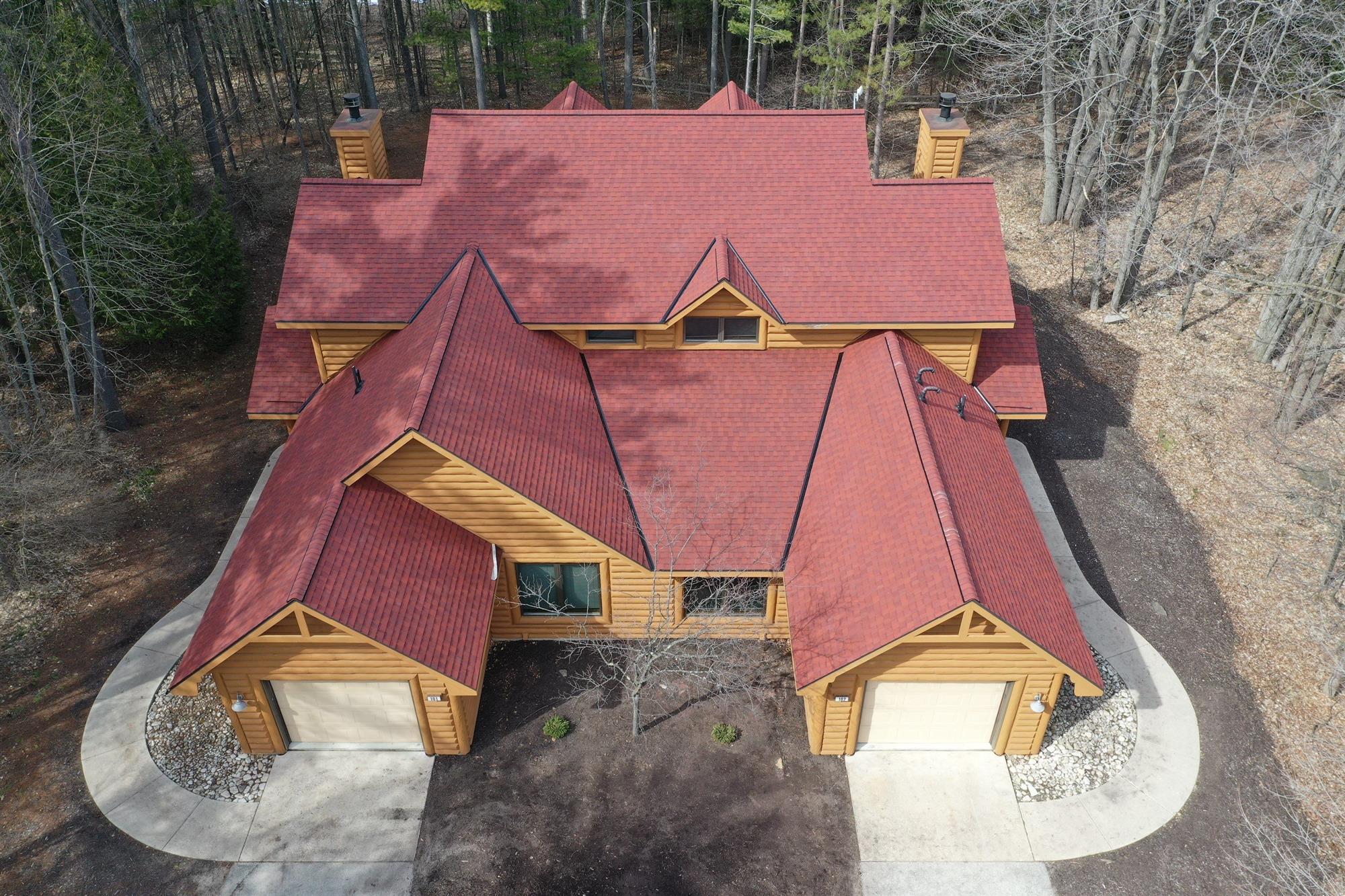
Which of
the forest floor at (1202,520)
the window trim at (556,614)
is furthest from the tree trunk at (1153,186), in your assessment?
the window trim at (556,614)

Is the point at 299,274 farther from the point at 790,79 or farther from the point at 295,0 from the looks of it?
the point at 790,79

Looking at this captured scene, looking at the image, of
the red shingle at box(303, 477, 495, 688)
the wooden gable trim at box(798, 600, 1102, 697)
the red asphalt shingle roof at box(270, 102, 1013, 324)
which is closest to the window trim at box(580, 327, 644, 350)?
the red asphalt shingle roof at box(270, 102, 1013, 324)

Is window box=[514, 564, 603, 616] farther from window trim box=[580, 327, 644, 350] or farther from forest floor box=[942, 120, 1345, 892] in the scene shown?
forest floor box=[942, 120, 1345, 892]

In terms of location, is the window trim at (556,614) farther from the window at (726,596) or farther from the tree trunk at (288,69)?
the tree trunk at (288,69)

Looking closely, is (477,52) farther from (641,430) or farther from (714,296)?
(641,430)

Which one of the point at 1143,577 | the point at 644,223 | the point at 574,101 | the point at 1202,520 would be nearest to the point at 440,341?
the point at 644,223
